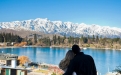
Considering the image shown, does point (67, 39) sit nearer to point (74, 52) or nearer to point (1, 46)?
point (1, 46)

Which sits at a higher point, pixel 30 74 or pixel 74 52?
pixel 74 52

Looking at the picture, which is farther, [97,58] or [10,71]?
[97,58]

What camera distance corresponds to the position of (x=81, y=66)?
1242mm

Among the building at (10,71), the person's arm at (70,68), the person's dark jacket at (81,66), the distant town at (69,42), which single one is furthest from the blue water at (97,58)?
the person's arm at (70,68)

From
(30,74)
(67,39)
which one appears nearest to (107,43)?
(67,39)

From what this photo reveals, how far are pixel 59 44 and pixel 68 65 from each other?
57.3m

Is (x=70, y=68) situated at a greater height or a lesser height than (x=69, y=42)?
greater

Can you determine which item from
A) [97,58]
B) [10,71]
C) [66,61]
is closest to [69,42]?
[97,58]

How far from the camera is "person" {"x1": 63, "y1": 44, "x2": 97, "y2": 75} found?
1204 mm

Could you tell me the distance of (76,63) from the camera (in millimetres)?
1222

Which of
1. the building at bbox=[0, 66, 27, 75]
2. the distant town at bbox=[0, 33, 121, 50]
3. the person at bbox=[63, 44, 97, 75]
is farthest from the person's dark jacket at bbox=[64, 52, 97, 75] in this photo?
the distant town at bbox=[0, 33, 121, 50]

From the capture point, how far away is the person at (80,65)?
3.95ft

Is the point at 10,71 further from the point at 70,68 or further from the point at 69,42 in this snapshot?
the point at 69,42

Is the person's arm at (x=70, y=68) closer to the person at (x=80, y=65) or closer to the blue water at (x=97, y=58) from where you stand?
the person at (x=80, y=65)
